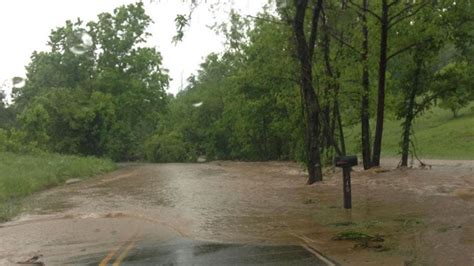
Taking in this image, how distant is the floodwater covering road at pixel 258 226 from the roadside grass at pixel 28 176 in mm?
923

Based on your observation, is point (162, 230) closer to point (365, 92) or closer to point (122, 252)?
point (122, 252)

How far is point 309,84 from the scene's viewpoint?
2058 cm

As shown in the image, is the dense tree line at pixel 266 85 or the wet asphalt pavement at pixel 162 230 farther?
the dense tree line at pixel 266 85

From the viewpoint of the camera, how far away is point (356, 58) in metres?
27.0

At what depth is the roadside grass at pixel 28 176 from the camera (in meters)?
22.4

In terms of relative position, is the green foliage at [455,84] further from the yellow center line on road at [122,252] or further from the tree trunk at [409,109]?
the yellow center line on road at [122,252]

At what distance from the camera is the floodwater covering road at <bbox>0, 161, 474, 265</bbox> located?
32.1ft

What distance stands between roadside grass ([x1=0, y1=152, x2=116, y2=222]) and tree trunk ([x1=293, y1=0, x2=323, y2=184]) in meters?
10.8

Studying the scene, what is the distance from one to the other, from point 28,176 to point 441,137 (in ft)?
124

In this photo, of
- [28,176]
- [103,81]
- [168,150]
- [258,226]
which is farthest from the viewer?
[168,150]

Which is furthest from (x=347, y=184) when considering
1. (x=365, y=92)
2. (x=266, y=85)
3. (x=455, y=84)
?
(x=266, y=85)

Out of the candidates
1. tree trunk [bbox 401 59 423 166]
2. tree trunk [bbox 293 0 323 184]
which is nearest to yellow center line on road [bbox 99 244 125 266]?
tree trunk [bbox 293 0 323 184]

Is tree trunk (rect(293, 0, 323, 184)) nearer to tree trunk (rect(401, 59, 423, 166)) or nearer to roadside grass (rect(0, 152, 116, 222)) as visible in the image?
tree trunk (rect(401, 59, 423, 166))

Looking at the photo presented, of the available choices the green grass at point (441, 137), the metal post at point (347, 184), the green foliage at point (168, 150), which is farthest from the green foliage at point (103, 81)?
the metal post at point (347, 184)
